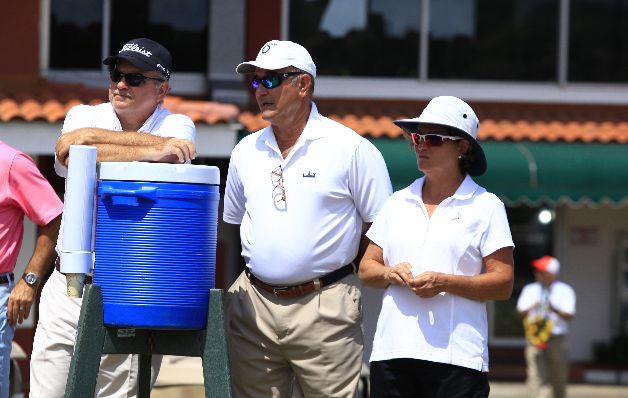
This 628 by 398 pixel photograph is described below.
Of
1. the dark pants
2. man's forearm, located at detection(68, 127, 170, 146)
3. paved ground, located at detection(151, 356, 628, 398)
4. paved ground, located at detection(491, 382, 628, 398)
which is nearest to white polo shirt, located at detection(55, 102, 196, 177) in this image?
man's forearm, located at detection(68, 127, 170, 146)

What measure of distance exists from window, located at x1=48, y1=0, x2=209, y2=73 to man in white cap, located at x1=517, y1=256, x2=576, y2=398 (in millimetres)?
5006

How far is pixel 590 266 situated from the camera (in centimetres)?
1861

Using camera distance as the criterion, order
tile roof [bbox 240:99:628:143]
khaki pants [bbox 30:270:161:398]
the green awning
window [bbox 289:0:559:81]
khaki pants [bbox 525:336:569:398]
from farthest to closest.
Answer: window [bbox 289:0:559:81] → tile roof [bbox 240:99:628:143] → khaki pants [bbox 525:336:569:398] → the green awning → khaki pants [bbox 30:270:161:398]

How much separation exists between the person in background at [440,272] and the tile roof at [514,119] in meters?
9.78

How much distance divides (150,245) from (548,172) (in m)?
11.0

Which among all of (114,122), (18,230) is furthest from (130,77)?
(18,230)

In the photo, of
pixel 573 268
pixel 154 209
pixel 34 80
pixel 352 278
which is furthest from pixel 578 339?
pixel 154 209

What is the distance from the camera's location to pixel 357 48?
1764 cm

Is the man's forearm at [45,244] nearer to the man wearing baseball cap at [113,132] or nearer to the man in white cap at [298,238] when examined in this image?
the man wearing baseball cap at [113,132]

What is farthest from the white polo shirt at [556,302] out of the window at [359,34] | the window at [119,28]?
the window at [119,28]

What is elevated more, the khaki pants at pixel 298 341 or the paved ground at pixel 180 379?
the khaki pants at pixel 298 341

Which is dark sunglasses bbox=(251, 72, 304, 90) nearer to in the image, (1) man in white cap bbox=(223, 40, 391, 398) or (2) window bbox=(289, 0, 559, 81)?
(1) man in white cap bbox=(223, 40, 391, 398)

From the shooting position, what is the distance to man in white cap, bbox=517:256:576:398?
50.9ft

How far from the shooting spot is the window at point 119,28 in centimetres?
1695
